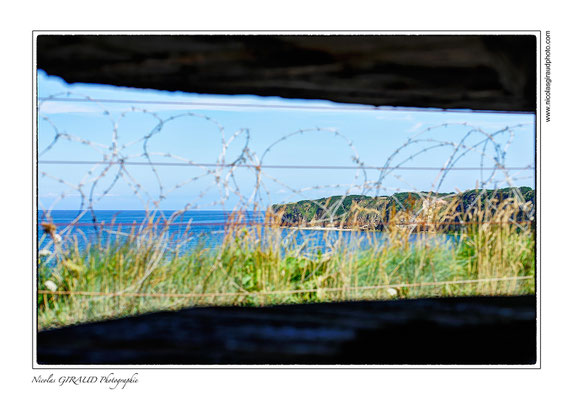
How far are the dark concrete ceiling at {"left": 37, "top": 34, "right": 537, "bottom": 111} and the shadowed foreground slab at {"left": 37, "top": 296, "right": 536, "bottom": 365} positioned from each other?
1.31m

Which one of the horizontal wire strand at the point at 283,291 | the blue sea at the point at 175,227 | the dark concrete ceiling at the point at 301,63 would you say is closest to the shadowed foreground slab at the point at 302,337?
the horizontal wire strand at the point at 283,291

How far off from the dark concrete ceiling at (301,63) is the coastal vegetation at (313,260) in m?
0.82

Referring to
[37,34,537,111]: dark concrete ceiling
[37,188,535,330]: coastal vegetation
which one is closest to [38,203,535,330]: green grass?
[37,188,535,330]: coastal vegetation

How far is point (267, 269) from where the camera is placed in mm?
2947

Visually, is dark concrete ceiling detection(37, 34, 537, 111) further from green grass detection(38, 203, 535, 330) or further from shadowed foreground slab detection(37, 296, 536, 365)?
shadowed foreground slab detection(37, 296, 536, 365)

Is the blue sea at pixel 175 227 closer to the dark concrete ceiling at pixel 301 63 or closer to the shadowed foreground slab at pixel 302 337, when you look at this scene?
the shadowed foreground slab at pixel 302 337

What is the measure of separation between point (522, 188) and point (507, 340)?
1331 mm

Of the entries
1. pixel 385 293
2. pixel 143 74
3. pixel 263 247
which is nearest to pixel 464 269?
pixel 385 293

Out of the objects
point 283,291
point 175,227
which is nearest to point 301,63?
point 175,227

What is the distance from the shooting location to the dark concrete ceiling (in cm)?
242

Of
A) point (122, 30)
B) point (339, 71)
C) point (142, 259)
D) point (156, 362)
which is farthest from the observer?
point (142, 259)

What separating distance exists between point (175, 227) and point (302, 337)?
1.05 metres

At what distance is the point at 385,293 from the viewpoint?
310 centimetres

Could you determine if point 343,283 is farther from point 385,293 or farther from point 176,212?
point 176,212
